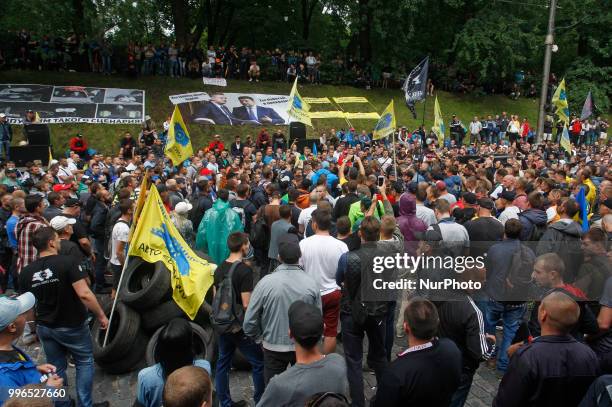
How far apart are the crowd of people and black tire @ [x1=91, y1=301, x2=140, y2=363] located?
2.20ft

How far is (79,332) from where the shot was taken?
505cm

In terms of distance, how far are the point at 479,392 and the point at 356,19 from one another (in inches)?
1129

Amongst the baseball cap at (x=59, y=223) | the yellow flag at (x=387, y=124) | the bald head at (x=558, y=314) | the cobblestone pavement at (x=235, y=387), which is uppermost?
the yellow flag at (x=387, y=124)

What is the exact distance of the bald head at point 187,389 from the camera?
268 cm

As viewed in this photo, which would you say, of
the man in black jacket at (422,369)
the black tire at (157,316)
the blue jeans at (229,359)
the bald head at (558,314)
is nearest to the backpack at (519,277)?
the bald head at (558,314)

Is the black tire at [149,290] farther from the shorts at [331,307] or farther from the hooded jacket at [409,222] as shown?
the hooded jacket at [409,222]

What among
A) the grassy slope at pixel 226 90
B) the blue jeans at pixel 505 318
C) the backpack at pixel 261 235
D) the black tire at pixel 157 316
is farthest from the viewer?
the grassy slope at pixel 226 90

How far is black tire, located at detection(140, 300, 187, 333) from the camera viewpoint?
628cm

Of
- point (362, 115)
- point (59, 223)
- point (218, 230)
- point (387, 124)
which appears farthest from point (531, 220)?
point (362, 115)

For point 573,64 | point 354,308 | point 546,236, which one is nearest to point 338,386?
point 354,308

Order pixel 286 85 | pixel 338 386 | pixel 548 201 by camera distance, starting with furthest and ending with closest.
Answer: pixel 286 85 < pixel 548 201 < pixel 338 386

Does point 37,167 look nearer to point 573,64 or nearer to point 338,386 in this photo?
point 338,386

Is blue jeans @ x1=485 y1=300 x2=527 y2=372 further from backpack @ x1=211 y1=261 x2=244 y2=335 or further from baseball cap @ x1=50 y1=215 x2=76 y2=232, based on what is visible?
baseball cap @ x1=50 y1=215 x2=76 y2=232

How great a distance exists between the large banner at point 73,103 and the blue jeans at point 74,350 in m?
19.7
